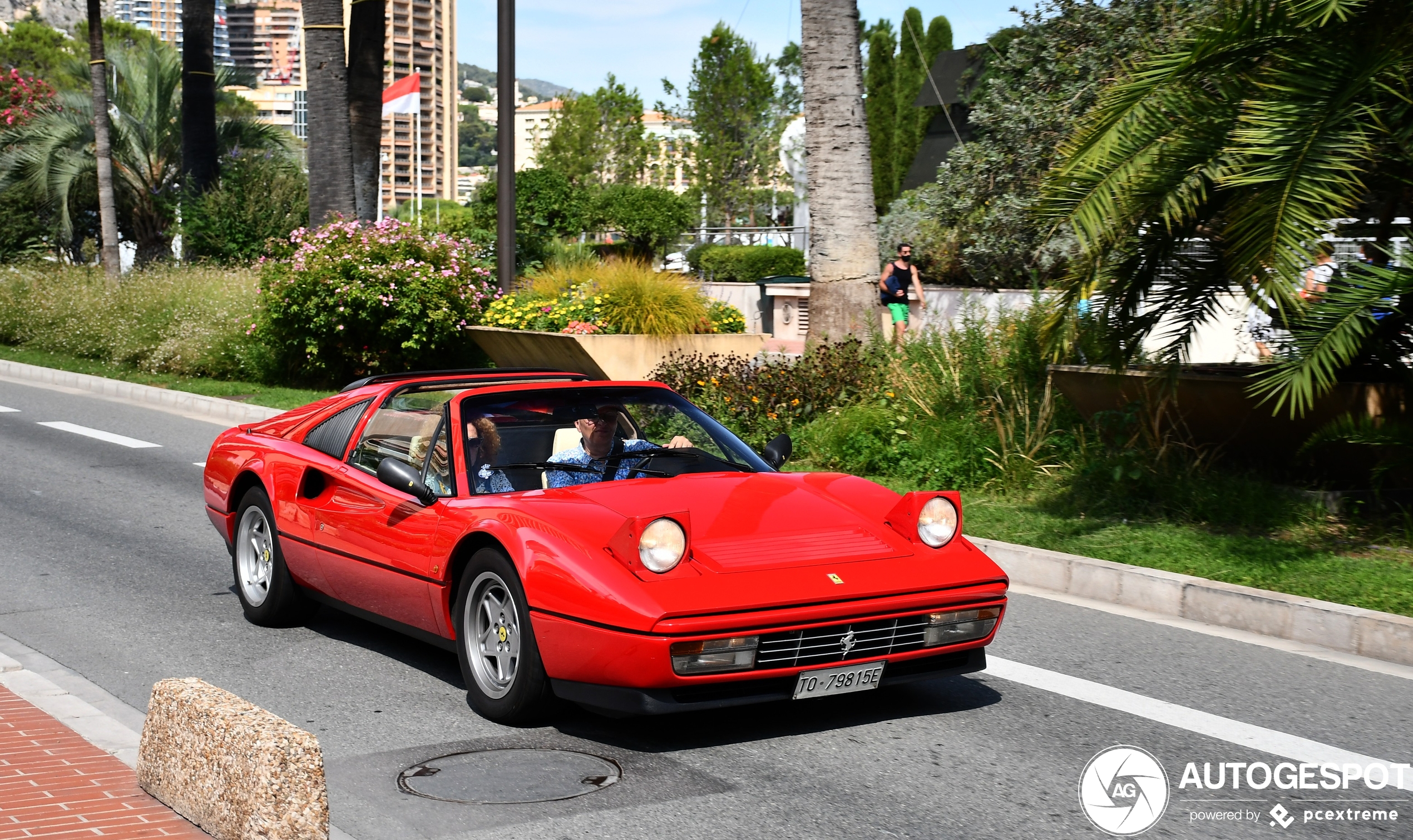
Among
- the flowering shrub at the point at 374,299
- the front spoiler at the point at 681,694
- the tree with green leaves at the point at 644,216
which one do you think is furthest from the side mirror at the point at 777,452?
the tree with green leaves at the point at 644,216

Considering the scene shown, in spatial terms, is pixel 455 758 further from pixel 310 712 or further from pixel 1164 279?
pixel 1164 279

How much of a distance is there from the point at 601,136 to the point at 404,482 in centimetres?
5566

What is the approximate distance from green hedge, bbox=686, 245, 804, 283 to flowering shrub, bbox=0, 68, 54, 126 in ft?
75.1

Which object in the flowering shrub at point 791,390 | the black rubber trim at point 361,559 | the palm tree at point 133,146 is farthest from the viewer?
the palm tree at point 133,146

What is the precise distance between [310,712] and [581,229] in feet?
101

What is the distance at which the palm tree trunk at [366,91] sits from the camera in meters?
23.0

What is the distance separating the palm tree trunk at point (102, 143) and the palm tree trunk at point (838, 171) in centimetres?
1954

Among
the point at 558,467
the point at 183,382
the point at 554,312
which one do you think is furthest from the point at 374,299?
the point at 558,467

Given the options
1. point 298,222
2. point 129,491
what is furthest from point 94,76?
point 129,491

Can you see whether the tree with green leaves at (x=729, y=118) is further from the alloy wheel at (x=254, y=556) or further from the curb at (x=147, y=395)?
the alloy wheel at (x=254, y=556)

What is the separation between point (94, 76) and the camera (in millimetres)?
27953

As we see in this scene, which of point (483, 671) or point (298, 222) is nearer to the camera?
point (483, 671)

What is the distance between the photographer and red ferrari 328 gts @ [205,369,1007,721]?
4.86m

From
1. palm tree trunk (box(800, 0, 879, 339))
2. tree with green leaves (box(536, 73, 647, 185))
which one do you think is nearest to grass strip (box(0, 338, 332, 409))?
palm tree trunk (box(800, 0, 879, 339))
